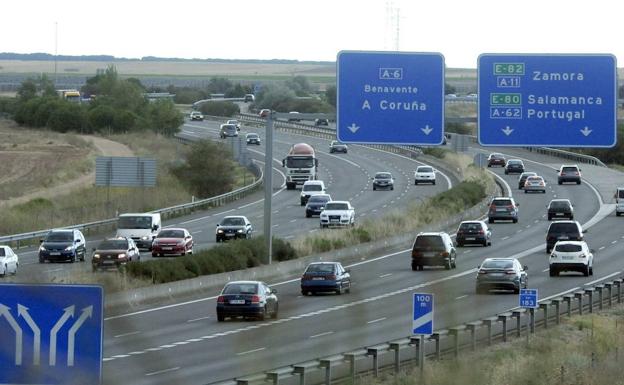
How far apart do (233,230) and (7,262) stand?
56.5 ft

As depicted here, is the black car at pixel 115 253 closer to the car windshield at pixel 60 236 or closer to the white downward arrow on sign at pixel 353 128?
the car windshield at pixel 60 236

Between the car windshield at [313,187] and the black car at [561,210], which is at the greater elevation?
the car windshield at [313,187]

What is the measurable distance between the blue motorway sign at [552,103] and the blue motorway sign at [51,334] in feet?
63.0

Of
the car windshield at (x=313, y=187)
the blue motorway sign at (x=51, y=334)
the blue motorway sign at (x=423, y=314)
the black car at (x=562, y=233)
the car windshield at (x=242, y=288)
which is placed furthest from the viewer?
the car windshield at (x=313, y=187)

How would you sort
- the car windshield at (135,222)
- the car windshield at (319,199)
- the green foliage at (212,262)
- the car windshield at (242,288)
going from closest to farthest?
the car windshield at (242,288) < the green foliage at (212,262) < the car windshield at (135,222) < the car windshield at (319,199)

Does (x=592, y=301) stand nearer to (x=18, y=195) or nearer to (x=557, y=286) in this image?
(x=557, y=286)

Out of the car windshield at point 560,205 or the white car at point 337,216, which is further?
the car windshield at point 560,205

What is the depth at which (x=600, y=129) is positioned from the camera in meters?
27.8

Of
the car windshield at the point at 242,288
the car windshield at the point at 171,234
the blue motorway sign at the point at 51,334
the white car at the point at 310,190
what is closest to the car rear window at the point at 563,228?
the car windshield at the point at 171,234

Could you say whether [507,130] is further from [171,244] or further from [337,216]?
[337,216]

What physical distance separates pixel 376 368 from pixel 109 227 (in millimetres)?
42765

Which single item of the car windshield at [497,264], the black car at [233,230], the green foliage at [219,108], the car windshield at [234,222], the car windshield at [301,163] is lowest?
the black car at [233,230]

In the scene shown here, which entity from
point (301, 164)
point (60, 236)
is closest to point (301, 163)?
point (301, 164)

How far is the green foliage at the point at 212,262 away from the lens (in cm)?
4231
